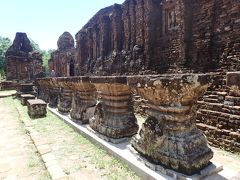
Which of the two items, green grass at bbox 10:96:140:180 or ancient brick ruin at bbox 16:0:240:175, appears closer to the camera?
Answer: ancient brick ruin at bbox 16:0:240:175

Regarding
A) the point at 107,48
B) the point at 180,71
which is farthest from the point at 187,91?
the point at 107,48

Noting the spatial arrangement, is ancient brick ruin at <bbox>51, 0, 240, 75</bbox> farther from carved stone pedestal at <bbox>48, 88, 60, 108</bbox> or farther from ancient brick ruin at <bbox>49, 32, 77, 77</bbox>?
ancient brick ruin at <bbox>49, 32, 77, 77</bbox>

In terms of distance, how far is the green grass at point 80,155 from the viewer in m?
2.66

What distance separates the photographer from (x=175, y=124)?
239cm

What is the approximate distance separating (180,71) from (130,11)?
4662mm

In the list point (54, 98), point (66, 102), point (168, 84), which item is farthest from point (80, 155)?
point (54, 98)

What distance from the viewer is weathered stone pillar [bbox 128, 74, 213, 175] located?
2.20m

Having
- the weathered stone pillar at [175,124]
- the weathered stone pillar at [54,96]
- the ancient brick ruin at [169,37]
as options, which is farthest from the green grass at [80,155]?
the ancient brick ruin at [169,37]

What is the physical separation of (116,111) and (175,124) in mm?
1265

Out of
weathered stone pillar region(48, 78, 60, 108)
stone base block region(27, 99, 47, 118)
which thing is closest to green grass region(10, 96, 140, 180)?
stone base block region(27, 99, 47, 118)

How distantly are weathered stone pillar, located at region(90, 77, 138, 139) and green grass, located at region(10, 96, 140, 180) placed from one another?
34 centimetres

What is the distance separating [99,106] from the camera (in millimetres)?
3828

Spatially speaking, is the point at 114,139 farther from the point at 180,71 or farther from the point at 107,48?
the point at 107,48

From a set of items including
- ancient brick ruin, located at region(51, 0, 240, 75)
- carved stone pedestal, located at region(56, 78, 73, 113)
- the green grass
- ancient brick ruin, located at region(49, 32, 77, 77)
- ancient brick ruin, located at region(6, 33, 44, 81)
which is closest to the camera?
the green grass
